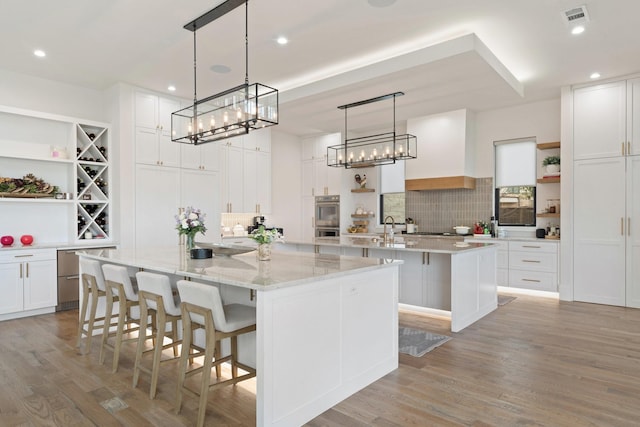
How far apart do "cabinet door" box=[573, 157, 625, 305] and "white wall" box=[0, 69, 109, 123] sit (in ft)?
22.9

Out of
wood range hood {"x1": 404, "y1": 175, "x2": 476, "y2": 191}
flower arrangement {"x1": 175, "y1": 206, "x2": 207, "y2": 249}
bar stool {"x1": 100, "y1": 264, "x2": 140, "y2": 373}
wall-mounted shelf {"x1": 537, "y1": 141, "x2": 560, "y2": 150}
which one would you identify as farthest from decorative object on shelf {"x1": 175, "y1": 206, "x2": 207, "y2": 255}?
wall-mounted shelf {"x1": 537, "y1": 141, "x2": 560, "y2": 150}

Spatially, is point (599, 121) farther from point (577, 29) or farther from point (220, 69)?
point (220, 69)

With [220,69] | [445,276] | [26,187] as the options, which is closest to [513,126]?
[445,276]

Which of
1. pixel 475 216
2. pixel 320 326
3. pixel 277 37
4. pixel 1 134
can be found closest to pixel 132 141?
pixel 1 134

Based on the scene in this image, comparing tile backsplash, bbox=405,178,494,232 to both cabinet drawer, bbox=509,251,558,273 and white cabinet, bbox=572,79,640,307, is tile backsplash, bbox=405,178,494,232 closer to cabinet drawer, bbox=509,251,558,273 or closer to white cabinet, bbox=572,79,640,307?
cabinet drawer, bbox=509,251,558,273

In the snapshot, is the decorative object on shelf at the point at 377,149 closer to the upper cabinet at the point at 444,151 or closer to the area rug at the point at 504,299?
the upper cabinet at the point at 444,151

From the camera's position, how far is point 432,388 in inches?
110

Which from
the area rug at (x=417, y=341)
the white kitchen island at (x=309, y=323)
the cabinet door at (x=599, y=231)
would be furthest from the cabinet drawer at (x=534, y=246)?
the white kitchen island at (x=309, y=323)

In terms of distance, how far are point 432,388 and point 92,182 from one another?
513 centimetres

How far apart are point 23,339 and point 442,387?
3.97 m

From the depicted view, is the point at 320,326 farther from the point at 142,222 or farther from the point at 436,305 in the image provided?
the point at 142,222

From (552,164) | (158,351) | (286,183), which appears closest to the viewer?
(158,351)

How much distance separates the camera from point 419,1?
3.46 meters

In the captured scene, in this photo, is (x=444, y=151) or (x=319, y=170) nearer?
(x=444, y=151)
